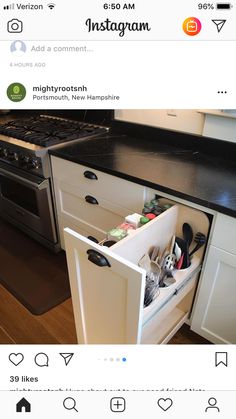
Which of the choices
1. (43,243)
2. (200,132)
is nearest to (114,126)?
(200,132)

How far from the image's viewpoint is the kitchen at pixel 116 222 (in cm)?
87

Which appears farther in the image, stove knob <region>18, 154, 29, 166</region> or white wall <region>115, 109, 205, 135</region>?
stove knob <region>18, 154, 29, 166</region>

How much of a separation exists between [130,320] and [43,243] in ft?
4.11
